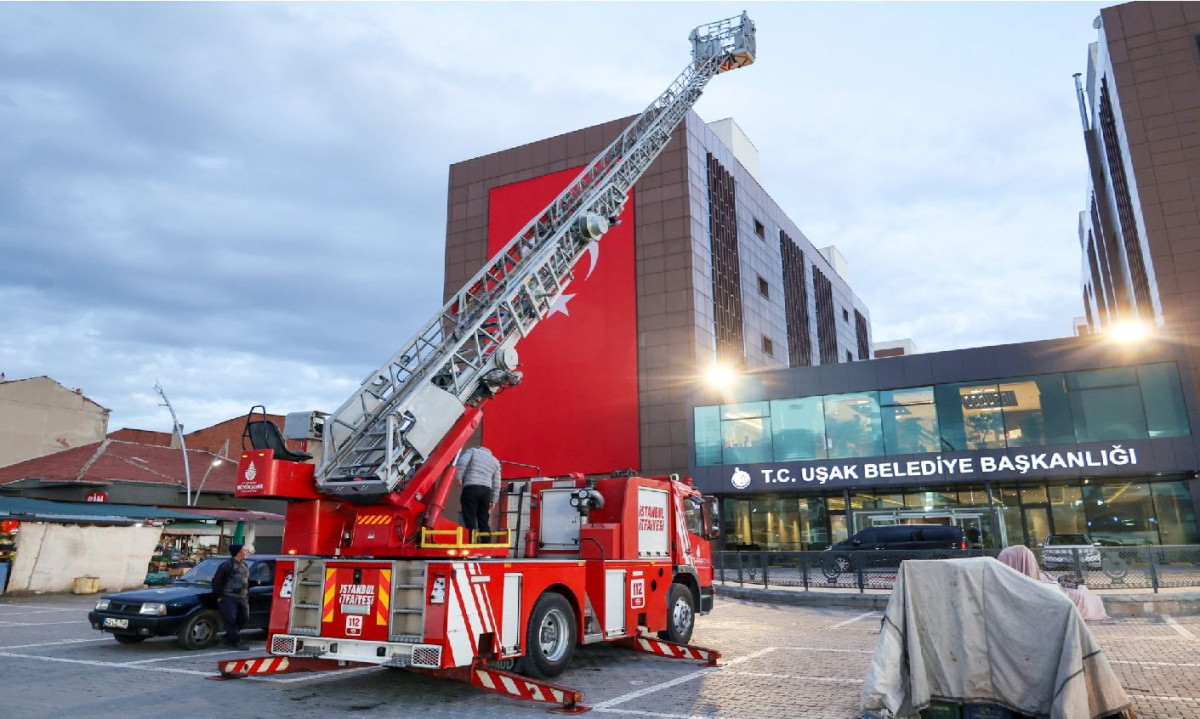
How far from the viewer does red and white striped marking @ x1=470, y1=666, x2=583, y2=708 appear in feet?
25.7

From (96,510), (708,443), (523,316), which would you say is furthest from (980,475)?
(96,510)

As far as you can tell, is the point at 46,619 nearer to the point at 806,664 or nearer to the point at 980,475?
the point at 806,664

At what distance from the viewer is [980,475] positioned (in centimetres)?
3123

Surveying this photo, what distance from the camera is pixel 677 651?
1092 centimetres

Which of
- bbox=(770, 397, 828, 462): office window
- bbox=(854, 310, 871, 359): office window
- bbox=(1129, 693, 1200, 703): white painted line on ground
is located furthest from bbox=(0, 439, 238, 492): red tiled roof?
bbox=(854, 310, 871, 359): office window

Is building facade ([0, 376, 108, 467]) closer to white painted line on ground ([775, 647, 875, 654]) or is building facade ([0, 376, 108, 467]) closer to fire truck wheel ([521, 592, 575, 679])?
fire truck wheel ([521, 592, 575, 679])

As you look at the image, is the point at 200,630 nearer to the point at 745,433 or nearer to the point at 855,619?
the point at 855,619

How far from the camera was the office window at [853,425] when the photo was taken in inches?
1320

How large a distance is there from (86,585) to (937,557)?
26.1 m

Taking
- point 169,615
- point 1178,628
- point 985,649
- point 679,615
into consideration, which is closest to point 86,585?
point 169,615

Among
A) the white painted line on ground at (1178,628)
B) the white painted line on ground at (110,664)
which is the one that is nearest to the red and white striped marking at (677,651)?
the white painted line on ground at (110,664)

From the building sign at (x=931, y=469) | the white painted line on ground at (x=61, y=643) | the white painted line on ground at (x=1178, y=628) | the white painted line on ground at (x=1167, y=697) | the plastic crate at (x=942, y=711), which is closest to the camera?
the plastic crate at (x=942, y=711)

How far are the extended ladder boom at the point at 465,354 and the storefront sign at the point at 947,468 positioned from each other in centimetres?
2131

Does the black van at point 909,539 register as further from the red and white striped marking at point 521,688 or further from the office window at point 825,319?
the office window at point 825,319
